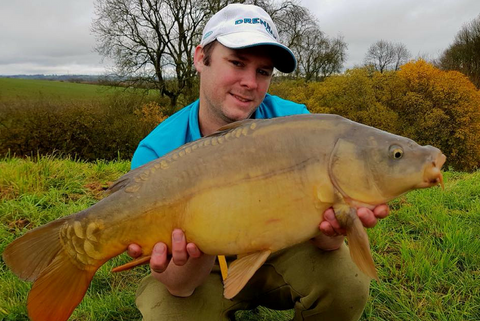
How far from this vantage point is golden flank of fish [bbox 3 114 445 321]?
3.78 feet

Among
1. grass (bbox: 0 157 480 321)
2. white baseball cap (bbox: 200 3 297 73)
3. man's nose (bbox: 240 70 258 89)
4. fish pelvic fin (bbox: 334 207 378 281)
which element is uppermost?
white baseball cap (bbox: 200 3 297 73)

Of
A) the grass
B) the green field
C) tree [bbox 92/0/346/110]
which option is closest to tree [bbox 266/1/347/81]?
tree [bbox 92/0/346/110]

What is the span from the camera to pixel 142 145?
184 centimetres

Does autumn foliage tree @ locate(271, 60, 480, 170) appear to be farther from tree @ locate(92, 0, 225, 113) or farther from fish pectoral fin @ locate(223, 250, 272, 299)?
fish pectoral fin @ locate(223, 250, 272, 299)

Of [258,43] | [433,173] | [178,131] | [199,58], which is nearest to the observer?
[433,173]

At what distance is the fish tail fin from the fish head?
34.5 inches

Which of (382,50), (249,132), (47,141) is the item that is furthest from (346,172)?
(382,50)

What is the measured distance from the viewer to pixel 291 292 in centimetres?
172

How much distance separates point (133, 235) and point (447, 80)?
18898 mm

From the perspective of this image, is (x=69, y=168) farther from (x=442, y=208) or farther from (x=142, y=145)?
(x=442, y=208)

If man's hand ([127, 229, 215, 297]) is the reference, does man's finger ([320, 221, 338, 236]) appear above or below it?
above

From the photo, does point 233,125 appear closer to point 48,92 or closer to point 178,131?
point 178,131

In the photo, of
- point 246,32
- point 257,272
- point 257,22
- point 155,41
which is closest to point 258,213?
point 257,272

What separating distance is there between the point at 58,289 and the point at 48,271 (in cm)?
7
